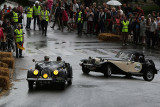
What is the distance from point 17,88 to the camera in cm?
1781

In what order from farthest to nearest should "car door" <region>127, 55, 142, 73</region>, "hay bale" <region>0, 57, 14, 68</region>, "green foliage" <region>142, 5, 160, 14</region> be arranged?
"green foliage" <region>142, 5, 160, 14</region> < "hay bale" <region>0, 57, 14, 68</region> < "car door" <region>127, 55, 142, 73</region>

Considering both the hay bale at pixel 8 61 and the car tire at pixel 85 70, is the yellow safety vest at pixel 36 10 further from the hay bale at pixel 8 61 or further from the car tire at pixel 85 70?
the car tire at pixel 85 70

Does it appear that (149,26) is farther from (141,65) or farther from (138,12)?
(141,65)

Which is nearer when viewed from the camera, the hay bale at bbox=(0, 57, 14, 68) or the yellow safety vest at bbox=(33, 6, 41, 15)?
the hay bale at bbox=(0, 57, 14, 68)

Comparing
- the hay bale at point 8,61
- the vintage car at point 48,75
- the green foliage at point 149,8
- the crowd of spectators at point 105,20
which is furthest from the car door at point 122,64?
the green foliage at point 149,8

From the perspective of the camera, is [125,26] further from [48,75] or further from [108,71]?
[48,75]

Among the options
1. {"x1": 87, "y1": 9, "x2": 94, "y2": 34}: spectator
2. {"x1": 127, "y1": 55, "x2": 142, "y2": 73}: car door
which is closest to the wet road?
{"x1": 127, "y1": 55, "x2": 142, "y2": 73}: car door

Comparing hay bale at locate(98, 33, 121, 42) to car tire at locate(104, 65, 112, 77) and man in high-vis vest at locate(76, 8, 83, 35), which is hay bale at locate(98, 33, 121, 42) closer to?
man in high-vis vest at locate(76, 8, 83, 35)

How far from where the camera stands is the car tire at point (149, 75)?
21641 millimetres

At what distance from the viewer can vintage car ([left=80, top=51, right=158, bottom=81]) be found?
20781 millimetres

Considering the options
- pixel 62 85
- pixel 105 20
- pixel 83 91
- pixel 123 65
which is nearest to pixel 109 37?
pixel 105 20

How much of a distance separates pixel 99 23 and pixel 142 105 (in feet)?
71.4

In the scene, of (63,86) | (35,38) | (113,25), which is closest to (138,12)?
(113,25)

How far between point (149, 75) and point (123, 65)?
4.91 ft
